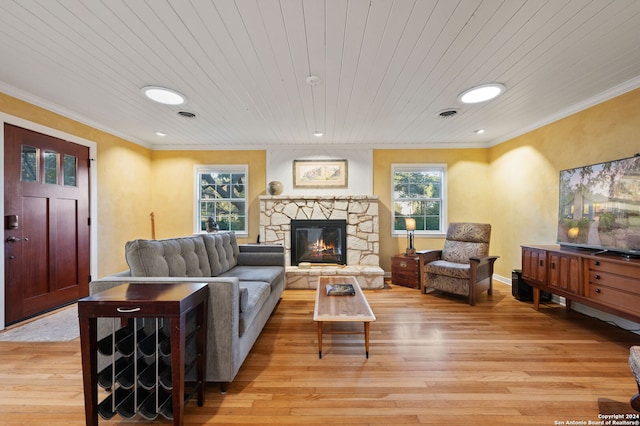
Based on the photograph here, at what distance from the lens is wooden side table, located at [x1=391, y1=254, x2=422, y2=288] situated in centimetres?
412

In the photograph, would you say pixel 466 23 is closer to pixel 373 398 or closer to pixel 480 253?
pixel 373 398

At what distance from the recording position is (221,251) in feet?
10.5

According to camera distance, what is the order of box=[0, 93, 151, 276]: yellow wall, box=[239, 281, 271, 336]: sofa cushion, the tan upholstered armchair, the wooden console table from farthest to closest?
box=[0, 93, 151, 276]: yellow wall → the tan upholstered armchair → the wooden console table → box=[239, 281, 271, 336]: sofa cushion

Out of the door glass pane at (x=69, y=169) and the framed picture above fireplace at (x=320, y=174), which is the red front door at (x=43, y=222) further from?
the framed picture above fireplace at (x=320, y=174)

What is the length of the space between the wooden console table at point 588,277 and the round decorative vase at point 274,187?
3733 millimetres

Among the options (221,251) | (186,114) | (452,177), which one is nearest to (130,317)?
(221,251)

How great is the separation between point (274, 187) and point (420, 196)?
2732mm

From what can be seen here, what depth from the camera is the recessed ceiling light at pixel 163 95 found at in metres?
2.66

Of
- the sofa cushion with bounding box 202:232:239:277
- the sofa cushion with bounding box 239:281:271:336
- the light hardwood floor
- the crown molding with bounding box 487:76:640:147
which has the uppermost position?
the crown molding with bounding box 487:76:640:147

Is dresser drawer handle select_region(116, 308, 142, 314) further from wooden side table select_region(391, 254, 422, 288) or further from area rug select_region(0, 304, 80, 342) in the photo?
wooden side table select_region(391, 254, 422, 288)

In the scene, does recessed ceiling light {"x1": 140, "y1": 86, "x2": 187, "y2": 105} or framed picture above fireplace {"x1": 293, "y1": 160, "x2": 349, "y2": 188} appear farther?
framed picture above fireplace {"x1": 293, "y1": 160, "x2": 349, "y2": 188}

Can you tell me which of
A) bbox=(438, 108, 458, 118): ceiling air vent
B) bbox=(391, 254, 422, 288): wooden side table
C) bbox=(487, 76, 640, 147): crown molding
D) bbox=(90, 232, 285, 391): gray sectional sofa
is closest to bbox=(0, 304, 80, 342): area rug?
bbox=(90, 232, 285, 391): gray sectional sofa

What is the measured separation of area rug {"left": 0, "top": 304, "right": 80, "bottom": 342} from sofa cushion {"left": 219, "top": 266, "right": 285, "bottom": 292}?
4.96 feet

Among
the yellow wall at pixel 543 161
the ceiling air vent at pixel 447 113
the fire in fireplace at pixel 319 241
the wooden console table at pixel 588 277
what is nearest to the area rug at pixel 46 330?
the fire in fireplace at pixel 319 241
